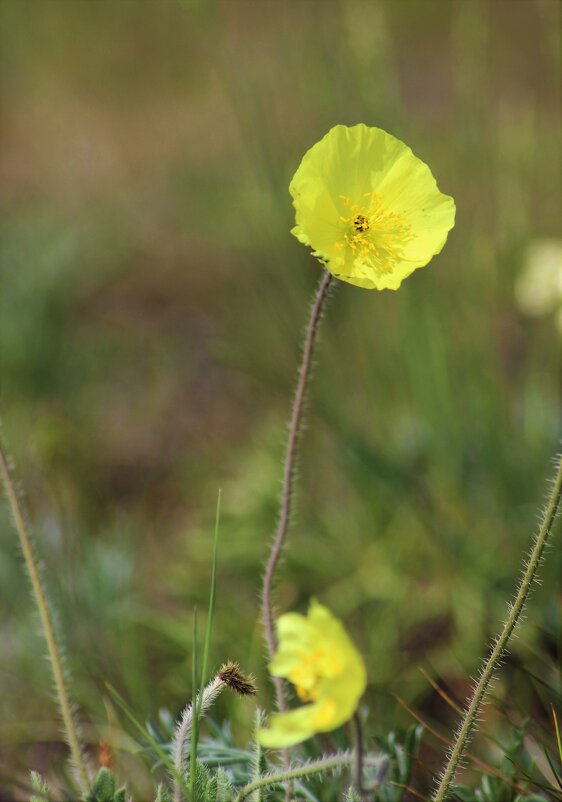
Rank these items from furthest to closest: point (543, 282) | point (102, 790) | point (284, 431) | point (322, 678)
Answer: point (284, 431)
point (543, 282)
point (102, 790)
point (322, 678)

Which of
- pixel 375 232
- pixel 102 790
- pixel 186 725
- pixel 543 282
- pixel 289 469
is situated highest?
pixel 543 282

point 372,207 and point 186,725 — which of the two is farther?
point 372,207

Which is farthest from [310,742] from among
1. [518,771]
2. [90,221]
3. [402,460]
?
[90,221]

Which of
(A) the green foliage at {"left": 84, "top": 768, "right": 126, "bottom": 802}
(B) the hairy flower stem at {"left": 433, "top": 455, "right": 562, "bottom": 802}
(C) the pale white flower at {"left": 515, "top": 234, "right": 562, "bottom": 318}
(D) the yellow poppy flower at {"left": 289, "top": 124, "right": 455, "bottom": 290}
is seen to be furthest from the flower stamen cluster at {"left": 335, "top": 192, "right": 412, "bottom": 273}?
(C) the pale white flower at {"left": 515, "top": 234, "right": 562, "bottom": 318}

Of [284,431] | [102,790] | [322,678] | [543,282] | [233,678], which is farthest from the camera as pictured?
[284,431]

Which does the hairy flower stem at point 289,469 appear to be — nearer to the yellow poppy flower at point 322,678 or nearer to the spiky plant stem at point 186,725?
the spiky plant stem at point 186,725

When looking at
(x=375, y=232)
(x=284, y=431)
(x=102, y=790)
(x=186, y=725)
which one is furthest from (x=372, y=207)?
(x=284, y=431)

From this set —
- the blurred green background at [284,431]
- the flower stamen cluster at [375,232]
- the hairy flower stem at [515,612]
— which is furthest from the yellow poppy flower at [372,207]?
the blurred green background at [284,431]

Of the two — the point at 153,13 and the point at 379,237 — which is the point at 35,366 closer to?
the point at 379,237

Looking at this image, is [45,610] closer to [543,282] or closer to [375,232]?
[375,232]
